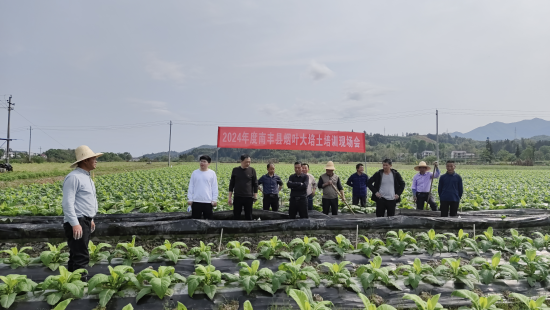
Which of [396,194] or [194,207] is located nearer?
[194,207]

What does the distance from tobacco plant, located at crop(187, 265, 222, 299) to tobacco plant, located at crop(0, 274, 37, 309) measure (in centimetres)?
156

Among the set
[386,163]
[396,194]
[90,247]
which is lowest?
[90,247]

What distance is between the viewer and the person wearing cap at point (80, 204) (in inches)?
142

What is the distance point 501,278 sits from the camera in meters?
4.12

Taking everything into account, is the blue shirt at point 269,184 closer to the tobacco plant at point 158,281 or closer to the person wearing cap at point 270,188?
the person wearing cap at point 270,188

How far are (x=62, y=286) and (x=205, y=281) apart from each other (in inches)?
54.7

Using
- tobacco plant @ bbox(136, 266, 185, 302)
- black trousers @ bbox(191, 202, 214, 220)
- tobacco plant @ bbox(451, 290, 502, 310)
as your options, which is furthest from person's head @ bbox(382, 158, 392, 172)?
tobacco plant @ bbox(136, 266, 185, 302)

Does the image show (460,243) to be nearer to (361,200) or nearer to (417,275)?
(417,275)

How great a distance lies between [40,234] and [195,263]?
2831 millimetres

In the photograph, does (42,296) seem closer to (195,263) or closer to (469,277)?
(195,263)

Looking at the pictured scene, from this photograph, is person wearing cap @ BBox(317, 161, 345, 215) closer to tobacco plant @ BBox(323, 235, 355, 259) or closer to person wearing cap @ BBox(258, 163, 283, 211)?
person wearing cap @ BBox(258, 163, 283, 211)

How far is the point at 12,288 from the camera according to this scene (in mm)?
3303

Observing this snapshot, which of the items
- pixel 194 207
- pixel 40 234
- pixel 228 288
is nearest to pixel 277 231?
pixel 194 207

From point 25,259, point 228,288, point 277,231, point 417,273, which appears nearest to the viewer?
point 228,288
